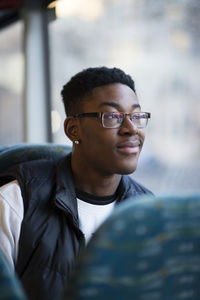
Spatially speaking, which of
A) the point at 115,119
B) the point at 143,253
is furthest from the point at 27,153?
the point at 143,253

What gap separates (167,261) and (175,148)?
2.17m

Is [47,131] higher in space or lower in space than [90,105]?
lower

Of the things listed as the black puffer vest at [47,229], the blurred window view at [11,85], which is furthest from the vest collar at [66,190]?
the blurred window view at [11,85]

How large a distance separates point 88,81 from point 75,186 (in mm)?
378

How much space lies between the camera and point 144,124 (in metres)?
1.52

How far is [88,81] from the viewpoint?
5.17 ft

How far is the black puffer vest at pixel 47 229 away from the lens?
50.0 inches

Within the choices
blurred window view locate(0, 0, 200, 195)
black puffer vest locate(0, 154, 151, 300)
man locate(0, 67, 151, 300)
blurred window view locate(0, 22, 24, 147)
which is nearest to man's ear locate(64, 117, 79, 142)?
man locate(0, 67, 151, 300)

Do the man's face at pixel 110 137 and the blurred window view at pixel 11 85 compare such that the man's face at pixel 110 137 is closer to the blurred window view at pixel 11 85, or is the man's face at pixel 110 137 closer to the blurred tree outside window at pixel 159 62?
the blurred tree outside window at pixel 159 62

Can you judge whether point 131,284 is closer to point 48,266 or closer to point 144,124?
point 48,266

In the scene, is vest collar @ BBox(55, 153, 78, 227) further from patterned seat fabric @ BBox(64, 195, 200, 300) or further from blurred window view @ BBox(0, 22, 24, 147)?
blurred window view @ BBox(0, 22, 24, 147)

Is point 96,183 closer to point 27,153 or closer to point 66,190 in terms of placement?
point 66,190

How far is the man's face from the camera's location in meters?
1.43

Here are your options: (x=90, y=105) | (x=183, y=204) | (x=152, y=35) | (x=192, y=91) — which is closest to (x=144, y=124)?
(x=90, y=105)
